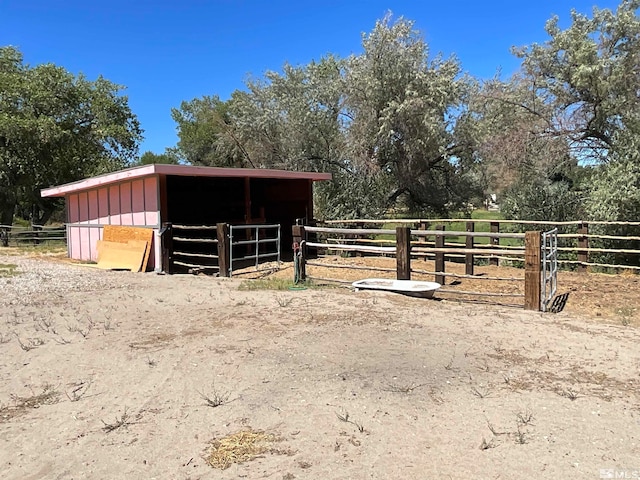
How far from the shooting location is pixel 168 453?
9.52 feet

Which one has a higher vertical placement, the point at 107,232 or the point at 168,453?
the point at 107,232

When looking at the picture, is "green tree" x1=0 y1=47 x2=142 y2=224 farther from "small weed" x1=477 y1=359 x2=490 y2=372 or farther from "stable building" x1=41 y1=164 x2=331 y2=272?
"small weed" x1=477 y1=359 x2=490 y2=372

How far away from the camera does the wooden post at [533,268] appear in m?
6.31

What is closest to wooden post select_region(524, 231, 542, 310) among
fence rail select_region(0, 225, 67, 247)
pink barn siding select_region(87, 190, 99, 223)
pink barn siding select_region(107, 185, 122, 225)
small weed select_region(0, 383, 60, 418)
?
small weed select_region(0, 383, 60, 418)

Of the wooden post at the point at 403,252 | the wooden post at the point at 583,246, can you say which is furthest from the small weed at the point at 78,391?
the wooden post at the point at 583,246

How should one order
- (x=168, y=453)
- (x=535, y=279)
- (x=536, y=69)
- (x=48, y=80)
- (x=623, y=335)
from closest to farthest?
1. (x=168, y=453)
2. (x=623, y=335)
3. (x=535, y=279)
4. (x=536, y=69)
5. (x=48, y=80)

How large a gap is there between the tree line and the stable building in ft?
7.06

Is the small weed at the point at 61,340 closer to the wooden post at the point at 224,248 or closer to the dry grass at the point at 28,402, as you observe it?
the dry grass at the point at 28,402

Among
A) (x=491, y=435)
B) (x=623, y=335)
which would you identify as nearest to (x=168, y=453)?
(x=491, y=435)

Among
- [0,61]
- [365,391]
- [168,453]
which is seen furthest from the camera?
[0,61]

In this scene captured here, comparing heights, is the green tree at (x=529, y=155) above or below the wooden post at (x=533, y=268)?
above

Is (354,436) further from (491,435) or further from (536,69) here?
(536,69)

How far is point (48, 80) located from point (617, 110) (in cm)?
2108

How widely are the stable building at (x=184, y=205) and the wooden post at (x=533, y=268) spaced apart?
624 cm
